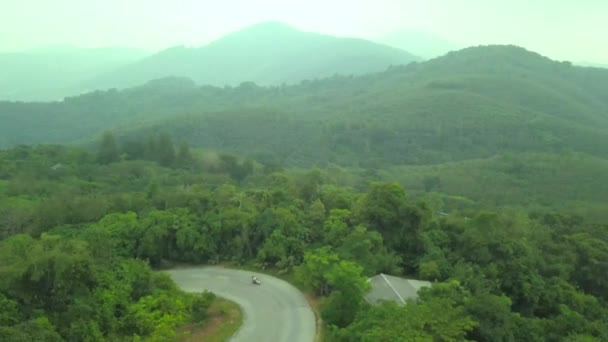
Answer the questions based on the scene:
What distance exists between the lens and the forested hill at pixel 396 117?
76.6 m

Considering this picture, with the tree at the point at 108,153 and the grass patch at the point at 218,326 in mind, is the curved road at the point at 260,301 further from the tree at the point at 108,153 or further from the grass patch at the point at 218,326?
the tree at the point at 108,153

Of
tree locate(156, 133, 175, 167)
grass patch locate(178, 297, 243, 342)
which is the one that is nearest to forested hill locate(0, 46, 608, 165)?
tree locate(156, 133, 175, 167)

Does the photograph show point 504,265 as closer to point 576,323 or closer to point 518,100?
point 576,323

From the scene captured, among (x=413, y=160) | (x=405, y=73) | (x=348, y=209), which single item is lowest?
(x=413, y=160)

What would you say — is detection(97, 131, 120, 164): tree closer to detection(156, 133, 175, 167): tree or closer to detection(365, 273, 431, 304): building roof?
detection(156, 133, 175, 167): tree

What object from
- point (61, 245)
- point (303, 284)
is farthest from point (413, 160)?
point (61, 245)

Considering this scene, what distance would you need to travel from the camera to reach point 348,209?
78.3 ft

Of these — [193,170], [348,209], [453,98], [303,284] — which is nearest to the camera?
[303,284]

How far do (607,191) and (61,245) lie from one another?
50.5 m

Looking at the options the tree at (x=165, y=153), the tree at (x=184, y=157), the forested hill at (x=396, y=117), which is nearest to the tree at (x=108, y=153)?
the tree at (x=165, y=153)

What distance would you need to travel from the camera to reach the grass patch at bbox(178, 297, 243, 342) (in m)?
15.6

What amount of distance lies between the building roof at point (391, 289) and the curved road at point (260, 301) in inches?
93.6

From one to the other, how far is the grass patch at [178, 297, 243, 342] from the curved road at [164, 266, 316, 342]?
28 centimetres

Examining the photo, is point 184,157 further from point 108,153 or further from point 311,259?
point 311,259
